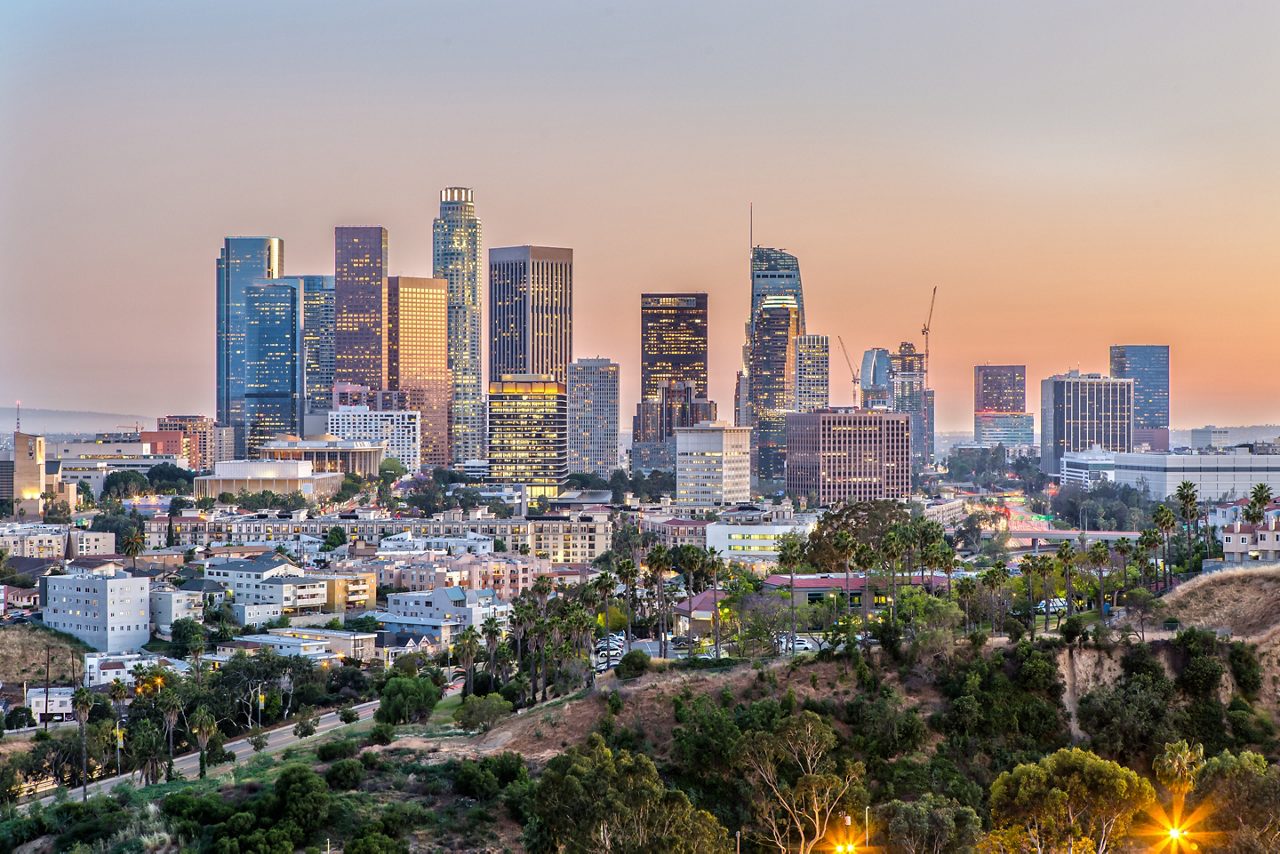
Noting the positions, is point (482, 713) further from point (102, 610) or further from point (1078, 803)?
point (102, 610)

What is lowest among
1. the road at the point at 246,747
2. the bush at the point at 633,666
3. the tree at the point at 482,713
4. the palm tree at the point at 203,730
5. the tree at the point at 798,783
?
the road at the point at 246,747

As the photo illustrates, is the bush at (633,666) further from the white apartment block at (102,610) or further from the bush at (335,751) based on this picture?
the white apartment block at (102,610)

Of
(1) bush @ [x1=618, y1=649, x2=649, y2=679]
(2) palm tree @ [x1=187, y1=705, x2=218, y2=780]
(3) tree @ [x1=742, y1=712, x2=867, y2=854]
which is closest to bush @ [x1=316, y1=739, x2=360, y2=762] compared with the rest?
(1) bush @ [x1=618, y1=649, x2=649, y2=679]

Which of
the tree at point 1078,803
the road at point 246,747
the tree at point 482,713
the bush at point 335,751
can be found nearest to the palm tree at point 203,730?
the road at point 246,747

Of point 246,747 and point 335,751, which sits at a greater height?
point 335,751

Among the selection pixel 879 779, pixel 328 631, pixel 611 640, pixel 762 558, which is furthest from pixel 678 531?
pixel 879 779

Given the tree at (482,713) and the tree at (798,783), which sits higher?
the tree at (798,783)

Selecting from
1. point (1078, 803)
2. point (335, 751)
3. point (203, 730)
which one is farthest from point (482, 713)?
point (1078, 803)
